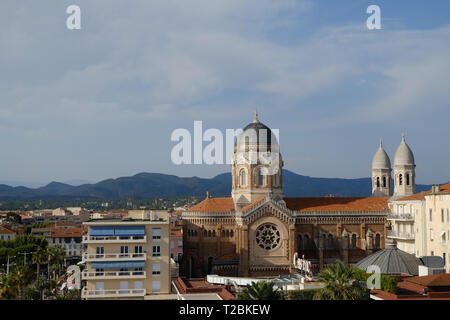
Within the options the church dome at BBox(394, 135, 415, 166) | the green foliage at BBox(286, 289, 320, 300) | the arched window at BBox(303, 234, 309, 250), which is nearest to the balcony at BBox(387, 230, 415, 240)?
the arched window at BBox(303, 234, 309, 250)

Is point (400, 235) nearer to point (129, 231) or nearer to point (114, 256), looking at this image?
point (129, 231)

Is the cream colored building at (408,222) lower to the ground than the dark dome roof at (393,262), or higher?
higher

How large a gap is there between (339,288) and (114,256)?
2488 cm

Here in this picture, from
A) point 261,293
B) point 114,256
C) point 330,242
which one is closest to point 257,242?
point 330,242

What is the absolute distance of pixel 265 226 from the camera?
278 feet

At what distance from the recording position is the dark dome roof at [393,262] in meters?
69.0

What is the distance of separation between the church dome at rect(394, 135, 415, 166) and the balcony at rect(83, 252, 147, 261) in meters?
52.1

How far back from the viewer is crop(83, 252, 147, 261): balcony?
199 ft

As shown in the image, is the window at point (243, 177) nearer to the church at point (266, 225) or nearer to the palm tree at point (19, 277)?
the church at point (266, 225)

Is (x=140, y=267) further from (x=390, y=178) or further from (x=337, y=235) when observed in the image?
(x=390, y=178)

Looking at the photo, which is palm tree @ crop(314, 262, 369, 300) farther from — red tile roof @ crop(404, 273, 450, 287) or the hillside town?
the hillside town

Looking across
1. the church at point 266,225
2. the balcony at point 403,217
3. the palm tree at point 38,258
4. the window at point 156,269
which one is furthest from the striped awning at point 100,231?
the balcony at point 403,217

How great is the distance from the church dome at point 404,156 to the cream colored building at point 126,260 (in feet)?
161

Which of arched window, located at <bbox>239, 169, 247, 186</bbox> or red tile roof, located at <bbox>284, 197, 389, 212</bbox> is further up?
arched window, located at <bbox>239, 169, 247, 186</bbox>
